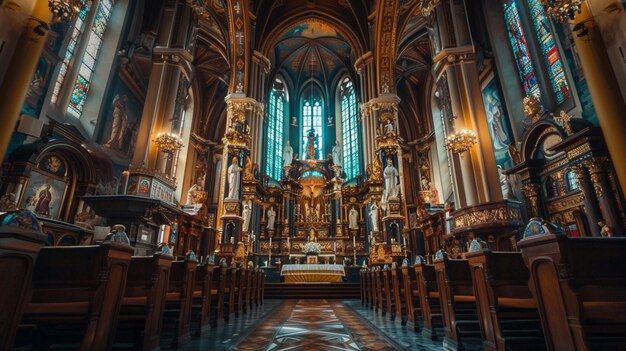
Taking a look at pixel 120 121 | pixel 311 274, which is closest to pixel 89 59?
pixel 120 121

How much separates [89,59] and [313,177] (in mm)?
12428

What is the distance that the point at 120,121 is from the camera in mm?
14164

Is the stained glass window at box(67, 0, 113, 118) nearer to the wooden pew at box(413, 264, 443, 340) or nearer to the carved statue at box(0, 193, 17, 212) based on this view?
the carved statue at box(0, 193, 17, 212)

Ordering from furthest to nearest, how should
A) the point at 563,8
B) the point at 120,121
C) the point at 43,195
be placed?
the point at 120,121 < the point at 43,195 < the point at 563,8

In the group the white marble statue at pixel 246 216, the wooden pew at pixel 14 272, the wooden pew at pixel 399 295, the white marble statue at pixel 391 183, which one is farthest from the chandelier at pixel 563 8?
the white marble statue at pixel 246 216

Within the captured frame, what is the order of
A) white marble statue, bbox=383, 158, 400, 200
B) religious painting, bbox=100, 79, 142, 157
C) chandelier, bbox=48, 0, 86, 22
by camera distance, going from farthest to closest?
1. white marble statue, bbox=383, 158, 400, 200
2. religious painting, bbox=100, 79, 142, 157
3. chandelier, bbox=48, 0, 86, 22

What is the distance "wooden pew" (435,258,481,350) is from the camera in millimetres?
3285

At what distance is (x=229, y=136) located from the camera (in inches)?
584

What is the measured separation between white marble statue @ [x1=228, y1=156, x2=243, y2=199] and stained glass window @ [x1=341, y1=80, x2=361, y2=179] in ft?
29.3

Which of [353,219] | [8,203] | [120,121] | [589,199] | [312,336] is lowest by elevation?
[312,336]

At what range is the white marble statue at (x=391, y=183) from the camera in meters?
14.1

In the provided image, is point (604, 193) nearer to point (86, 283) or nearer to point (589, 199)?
point (589, 199)

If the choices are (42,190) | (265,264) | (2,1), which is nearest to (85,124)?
(42,190)

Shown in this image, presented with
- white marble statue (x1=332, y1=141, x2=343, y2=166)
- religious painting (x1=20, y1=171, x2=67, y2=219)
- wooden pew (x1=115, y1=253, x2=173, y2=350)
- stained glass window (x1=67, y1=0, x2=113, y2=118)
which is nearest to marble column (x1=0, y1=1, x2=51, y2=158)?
religious painting (x1=20, y1=171, x2=67, y2=219)
